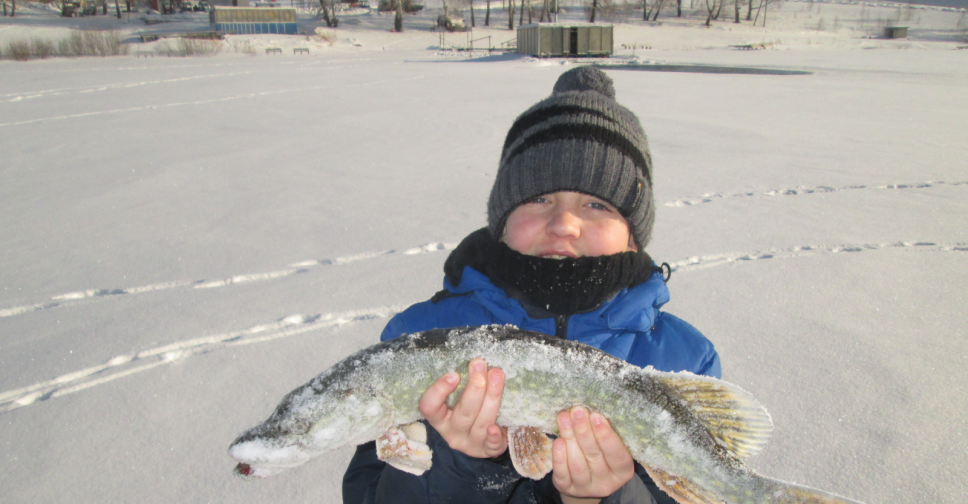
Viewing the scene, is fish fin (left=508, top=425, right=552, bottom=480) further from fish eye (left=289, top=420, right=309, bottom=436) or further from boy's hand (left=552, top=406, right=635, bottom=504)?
fish eye (left=289, top=420, right=309, bottom=436)

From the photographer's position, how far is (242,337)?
3361 mm

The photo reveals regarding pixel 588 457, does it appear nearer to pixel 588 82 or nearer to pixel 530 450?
pixel 530 450

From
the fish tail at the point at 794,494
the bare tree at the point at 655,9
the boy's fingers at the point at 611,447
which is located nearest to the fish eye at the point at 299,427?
the boy's fingers at the point at 611,447

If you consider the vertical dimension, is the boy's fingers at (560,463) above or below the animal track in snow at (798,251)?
above

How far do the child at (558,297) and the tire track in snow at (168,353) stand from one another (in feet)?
5.09

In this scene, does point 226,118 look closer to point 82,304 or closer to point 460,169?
point 460,169

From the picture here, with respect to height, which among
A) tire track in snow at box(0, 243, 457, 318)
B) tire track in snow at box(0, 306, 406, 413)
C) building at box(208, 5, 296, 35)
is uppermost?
building at box(208, 5, 296, 35)

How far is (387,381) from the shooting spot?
5.24 feet

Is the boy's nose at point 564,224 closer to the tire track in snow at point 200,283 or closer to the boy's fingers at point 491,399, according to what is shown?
the boy's fingers at point 491,399

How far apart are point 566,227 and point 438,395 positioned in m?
0.75

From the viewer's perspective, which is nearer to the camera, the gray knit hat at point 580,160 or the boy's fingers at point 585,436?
the boy's fingers at point 585,436

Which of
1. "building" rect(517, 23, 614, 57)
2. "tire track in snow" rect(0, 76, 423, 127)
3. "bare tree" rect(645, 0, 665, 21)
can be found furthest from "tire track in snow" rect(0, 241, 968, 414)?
"bare tree" rect(645, 0, 665, 21)

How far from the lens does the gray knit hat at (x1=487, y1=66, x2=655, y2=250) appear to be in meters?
2.00

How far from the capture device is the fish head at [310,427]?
157 centimetres
